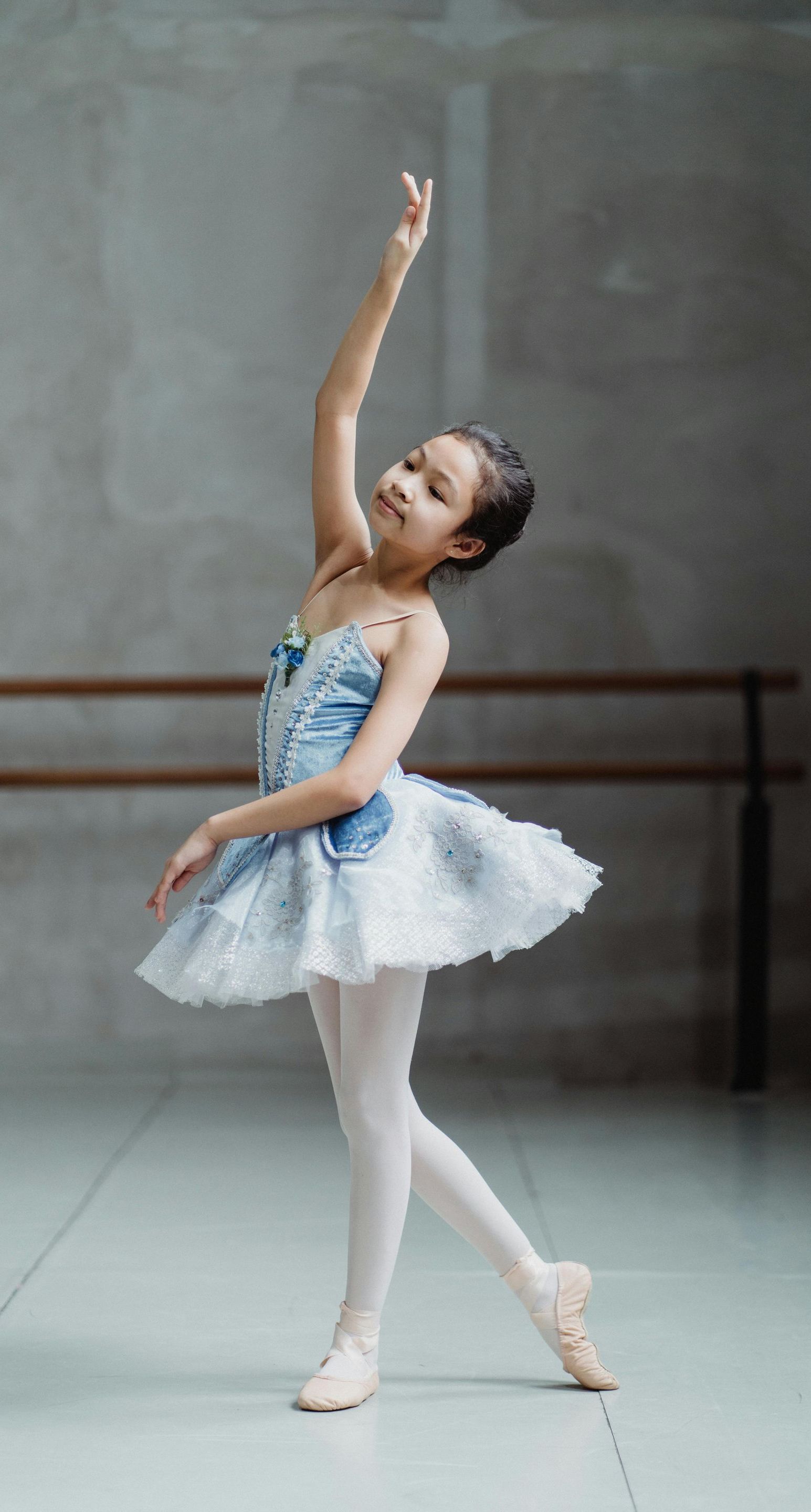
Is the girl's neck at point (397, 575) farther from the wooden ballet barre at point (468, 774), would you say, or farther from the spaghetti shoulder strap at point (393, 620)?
the wooden ballet barre at point (468, 774)

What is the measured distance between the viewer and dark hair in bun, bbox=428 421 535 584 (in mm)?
1482

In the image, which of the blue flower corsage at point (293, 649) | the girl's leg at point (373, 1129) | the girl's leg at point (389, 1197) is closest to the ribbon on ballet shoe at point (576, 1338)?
the girl's leg at point (389, 1197)

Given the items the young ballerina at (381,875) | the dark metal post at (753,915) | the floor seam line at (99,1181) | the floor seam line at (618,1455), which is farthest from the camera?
the dark metal post at (753,915)

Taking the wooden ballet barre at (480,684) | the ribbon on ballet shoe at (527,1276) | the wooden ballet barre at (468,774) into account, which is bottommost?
the ribbon on ballet shoe at (527,1276)

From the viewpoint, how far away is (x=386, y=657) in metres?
1.48

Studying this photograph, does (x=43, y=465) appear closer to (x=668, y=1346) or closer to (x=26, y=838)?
(x=26, y=838)

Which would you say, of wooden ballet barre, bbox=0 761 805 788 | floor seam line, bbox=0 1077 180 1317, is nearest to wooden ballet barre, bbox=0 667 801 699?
wooden ballet barre, bbox=0 761 805 788

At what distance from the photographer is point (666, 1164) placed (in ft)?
8.25

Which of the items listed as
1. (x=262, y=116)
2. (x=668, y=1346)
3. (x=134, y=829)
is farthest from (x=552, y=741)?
(x=668, y=1346)

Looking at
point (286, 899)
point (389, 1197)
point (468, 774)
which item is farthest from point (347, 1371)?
point (468, 774)

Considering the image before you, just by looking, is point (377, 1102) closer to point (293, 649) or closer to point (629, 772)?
point (293, 649)

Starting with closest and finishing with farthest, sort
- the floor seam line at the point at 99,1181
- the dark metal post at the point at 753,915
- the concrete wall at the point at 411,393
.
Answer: the floor seam line at the point at 99,1181 → the dark metal post at the point at 753,915 → the concrete wall at the point at 411,393

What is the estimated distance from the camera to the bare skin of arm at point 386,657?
1396 mm

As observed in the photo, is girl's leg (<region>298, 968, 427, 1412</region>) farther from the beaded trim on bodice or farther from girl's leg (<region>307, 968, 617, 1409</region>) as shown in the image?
the beaded trim on bodice
